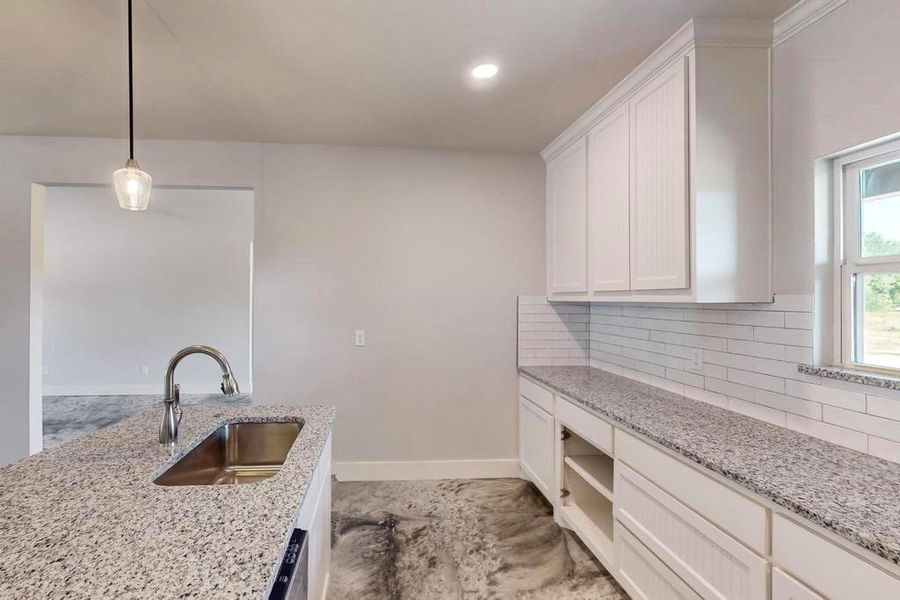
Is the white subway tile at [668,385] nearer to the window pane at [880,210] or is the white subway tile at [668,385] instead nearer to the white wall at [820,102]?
the white wall at [820,102]

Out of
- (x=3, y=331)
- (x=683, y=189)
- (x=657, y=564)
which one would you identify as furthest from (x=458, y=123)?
(x=3, y=331)

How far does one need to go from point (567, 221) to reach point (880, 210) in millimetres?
1521

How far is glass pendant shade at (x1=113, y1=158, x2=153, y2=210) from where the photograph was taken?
63.3 inches

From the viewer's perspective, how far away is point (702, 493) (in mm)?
1368

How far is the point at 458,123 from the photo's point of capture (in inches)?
104

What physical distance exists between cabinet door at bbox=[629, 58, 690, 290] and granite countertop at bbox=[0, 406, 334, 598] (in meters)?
1.62

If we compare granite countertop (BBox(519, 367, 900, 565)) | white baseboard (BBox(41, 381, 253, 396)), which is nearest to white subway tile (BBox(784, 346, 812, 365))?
granite countertop (BBox(519, 367, 900, 565))

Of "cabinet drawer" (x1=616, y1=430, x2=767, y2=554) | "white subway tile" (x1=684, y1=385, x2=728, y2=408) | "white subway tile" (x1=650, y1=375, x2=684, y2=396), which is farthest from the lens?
"white subway tile" (x1=650, y1=375, x2=684, y2=396)

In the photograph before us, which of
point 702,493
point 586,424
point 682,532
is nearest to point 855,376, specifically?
point 702,493

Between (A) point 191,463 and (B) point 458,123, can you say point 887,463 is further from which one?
(B) point 458,123

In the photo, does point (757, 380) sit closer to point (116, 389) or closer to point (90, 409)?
point (90, 409)

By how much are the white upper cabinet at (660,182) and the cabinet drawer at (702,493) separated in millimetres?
707

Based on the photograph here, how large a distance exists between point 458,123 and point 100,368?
20.1 feet

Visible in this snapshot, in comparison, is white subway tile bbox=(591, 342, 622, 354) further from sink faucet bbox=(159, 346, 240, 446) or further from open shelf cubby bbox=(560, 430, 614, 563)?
sink faucet bbox=(159, 346, 240, 446)
